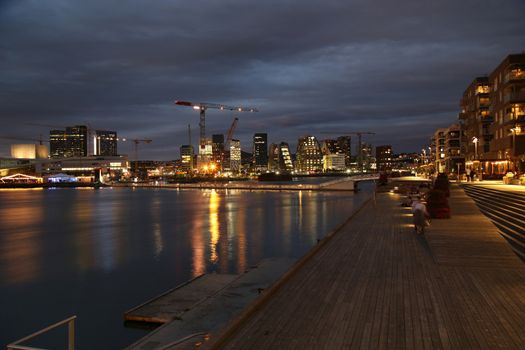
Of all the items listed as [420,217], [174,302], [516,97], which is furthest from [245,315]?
[516,97]

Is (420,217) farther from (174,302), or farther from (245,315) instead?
(245,315)

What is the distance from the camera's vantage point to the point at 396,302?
8.24 meters

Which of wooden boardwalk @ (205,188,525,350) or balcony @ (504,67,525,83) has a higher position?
balcony @ (504,67,525,83)

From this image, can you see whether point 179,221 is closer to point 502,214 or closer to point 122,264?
point 122,264

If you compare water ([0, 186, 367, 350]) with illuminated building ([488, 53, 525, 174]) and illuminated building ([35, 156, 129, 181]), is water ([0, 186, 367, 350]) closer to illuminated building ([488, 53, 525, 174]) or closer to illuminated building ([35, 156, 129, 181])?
illuminated building ([488, 53, 525, 174])

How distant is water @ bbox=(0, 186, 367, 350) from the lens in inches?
547

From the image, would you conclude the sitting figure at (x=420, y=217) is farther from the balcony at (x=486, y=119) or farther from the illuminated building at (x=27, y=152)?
the illuminated building at (x=27, y=152)

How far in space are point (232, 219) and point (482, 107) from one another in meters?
48.9


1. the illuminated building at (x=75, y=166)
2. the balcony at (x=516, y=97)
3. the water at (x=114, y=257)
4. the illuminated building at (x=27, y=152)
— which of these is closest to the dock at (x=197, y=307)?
the water at (x=114, y=257)

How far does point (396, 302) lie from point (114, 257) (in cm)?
1955

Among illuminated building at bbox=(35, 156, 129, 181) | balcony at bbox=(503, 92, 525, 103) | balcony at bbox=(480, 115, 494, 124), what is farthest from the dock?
illuminated building at bbox=(35, 156, 129, 181)

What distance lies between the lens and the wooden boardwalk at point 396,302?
6.49m

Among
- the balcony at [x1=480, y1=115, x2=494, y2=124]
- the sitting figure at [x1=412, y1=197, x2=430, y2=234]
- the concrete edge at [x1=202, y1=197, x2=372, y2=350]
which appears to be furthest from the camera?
the balcony at [x1=480, y1=115, x2=494, y2=124]

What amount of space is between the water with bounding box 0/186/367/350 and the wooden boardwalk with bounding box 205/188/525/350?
214 inches
